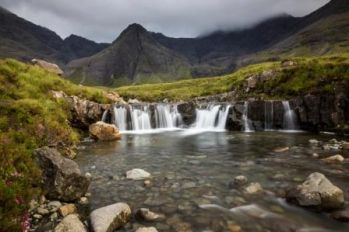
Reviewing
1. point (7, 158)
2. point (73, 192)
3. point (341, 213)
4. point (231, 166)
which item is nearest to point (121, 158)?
point (231, 166)

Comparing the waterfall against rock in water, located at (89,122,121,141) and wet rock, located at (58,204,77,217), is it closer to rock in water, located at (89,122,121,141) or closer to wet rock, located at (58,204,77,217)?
rock in water, located at (89,122,121,141)

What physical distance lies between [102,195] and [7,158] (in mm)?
3847

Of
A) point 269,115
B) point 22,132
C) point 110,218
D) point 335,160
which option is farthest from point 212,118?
point 110,218

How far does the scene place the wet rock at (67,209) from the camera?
9.88 metres

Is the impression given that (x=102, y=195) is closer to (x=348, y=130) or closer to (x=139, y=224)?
(x=139, y=224)

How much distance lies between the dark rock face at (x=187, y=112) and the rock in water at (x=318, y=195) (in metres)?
32.3

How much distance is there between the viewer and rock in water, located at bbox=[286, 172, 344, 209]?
10109 mm

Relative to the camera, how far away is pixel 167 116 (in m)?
43.7

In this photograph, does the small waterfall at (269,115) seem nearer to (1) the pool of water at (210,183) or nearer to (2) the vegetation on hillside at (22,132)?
(1) the pool of water at (210,183)

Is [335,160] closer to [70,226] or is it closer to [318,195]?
[318,195]

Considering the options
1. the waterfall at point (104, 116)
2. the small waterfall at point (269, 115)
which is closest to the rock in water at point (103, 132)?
the waterfall at point (104, 116)

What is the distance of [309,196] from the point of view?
10.5 m

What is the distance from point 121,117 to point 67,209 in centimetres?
2853

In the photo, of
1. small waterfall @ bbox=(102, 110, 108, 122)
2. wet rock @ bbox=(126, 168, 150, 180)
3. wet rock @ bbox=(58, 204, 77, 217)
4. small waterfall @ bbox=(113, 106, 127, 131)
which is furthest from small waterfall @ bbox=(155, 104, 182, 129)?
wet rock @ bbox=(58, 204, 77, 217)
